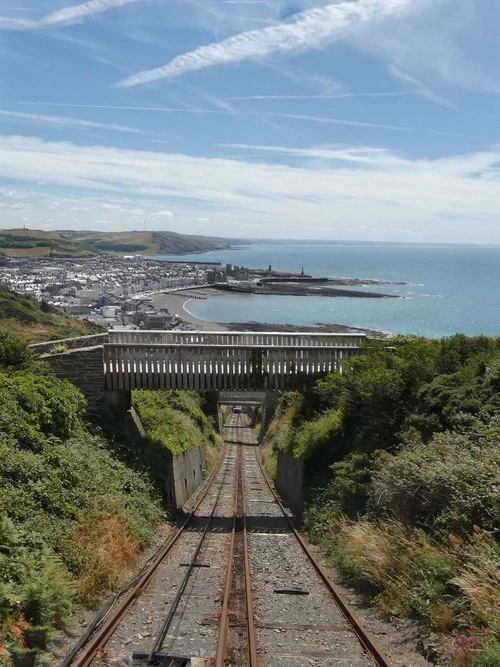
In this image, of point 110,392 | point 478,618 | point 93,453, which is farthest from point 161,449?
point 478,618

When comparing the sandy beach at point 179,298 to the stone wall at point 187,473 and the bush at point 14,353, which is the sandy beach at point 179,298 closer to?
the stone wall at point 187,473

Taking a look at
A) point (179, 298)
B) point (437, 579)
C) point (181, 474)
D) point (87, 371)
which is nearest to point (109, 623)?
point (437, 579)

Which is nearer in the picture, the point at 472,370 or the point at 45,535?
the point at 45,535

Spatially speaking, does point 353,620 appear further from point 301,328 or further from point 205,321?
point 205,321

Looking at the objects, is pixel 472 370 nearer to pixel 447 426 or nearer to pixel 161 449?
pixel 447 426

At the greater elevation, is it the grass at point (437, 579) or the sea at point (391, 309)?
the grass at point (437, 579)

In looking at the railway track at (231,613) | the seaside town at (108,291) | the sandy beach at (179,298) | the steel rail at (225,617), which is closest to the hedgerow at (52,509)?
the railway track at (231,613)
